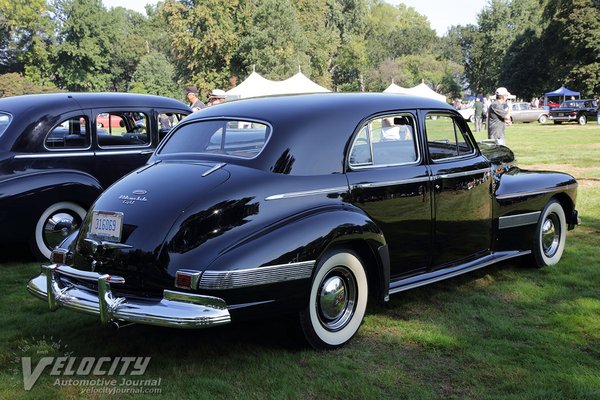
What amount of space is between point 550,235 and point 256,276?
12.9ft

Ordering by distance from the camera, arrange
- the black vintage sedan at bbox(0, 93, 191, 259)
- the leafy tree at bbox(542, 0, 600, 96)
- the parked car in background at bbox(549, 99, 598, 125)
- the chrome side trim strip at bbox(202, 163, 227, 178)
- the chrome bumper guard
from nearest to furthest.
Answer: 1. the chrome bumper guard
2. the chrome side trim strip at bbox(202, 163, 227, 178)
3. the black vintage sedan at bbox(0, 93, 191, 259)
4. the parked car in background at bbox(549, 99, 598, 125)
5. the leafy tree at bbox(542, 0, 600, 96)

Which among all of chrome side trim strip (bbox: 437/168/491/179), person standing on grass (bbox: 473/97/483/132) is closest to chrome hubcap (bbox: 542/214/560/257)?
chrome side trim strip (bbox: 437/168/491/179)

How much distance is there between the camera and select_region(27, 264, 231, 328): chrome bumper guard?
3.19 m

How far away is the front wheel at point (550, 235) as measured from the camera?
19.0 feet

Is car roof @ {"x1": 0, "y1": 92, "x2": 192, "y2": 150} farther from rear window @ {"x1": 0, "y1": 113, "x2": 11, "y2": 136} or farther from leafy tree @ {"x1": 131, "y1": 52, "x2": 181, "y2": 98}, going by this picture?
leafy tree @ {"x1": 131, "y1": 52, "x2": 181, "y2": 98}

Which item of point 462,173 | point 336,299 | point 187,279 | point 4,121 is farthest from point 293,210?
point 4,121

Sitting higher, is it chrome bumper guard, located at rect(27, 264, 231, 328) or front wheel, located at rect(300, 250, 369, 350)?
chrome bumper guard, located at rect(27, 264, 231, 328)

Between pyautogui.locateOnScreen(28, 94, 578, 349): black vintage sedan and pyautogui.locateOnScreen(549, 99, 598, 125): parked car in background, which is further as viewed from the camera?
pyautogui.locateOnScreen(549, 99, 598, 125): parked car in background

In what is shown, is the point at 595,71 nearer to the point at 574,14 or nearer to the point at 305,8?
the point at 574,14

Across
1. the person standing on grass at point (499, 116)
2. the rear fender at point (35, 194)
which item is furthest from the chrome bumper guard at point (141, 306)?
the person standing on grass at point (499, 116)

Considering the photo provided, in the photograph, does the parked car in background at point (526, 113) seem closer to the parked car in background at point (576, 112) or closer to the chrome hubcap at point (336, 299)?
the parked car in background at point (576, 112)

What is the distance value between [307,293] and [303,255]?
244 mm

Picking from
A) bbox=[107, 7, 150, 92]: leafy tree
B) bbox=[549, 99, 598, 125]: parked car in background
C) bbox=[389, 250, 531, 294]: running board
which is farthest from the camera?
bbox=[107, 7, 150, 92]: leafy tree

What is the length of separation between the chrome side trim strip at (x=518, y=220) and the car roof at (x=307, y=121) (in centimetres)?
159
